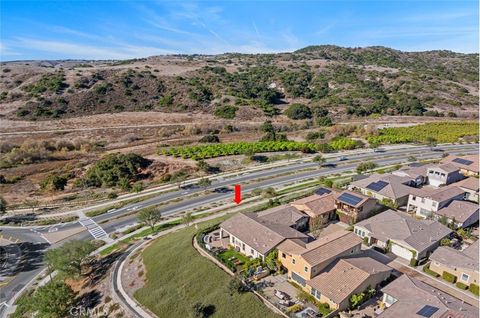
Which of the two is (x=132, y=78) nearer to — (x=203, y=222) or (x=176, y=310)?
(x=203, y=222)

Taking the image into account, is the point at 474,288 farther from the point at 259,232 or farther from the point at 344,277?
the point at 259,232

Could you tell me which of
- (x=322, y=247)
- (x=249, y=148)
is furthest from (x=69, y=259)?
(x=249, y=148)

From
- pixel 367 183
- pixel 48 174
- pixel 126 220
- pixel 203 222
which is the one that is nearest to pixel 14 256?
pixel 126 220

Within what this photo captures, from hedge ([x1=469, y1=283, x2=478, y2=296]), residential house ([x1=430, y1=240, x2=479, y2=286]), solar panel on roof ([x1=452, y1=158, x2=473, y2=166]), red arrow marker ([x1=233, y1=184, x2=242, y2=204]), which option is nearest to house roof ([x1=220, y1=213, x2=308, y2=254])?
red arrow marker ([x1=233, y1=184, x2=242, y2=204])

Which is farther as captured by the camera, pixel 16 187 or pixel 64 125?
pixel 64 125

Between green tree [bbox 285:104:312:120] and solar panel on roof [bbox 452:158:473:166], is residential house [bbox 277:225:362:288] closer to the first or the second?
solar panel on roof [bbox 452:158:473:166]
